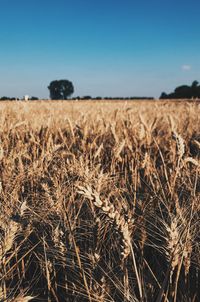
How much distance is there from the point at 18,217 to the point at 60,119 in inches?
113

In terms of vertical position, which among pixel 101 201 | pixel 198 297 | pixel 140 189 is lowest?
pixel 198 297

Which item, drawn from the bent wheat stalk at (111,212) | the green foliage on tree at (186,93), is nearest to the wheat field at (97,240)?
the bent wheat stalk at (111,212)

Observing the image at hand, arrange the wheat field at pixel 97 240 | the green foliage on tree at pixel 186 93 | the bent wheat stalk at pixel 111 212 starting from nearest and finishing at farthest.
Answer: the bent wheat stalk at pixel 111 212, the wheat field at pixel 97 240, the green foliage on tree at pixel 186 93

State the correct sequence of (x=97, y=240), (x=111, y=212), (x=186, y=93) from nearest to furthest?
1. (x=111, y=212)
2. (x=97, y=240)
3. (x=186, y=93)

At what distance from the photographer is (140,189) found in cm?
172

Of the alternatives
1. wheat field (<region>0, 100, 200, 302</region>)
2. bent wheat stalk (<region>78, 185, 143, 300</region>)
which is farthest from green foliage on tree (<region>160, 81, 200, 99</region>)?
bent wheat stalk (<region>78, 185, 143, 300</region>)

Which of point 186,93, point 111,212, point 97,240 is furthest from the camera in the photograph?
point 186,93

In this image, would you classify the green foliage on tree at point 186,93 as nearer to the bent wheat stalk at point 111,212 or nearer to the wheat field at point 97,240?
the wheat field at point 97,240

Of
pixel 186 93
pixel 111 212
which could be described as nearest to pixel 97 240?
pixel 111 212

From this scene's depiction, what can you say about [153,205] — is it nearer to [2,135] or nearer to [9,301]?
[9,301]

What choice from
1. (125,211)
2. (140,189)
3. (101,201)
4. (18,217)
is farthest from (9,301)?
(140,189)

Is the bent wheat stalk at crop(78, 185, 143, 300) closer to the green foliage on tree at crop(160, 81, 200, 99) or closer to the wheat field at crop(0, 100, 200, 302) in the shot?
the wheat field at crop(0, 100, 200, 302)

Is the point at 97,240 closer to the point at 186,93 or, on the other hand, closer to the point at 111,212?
the point at 111,212

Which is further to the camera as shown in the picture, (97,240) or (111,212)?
(97,240)
